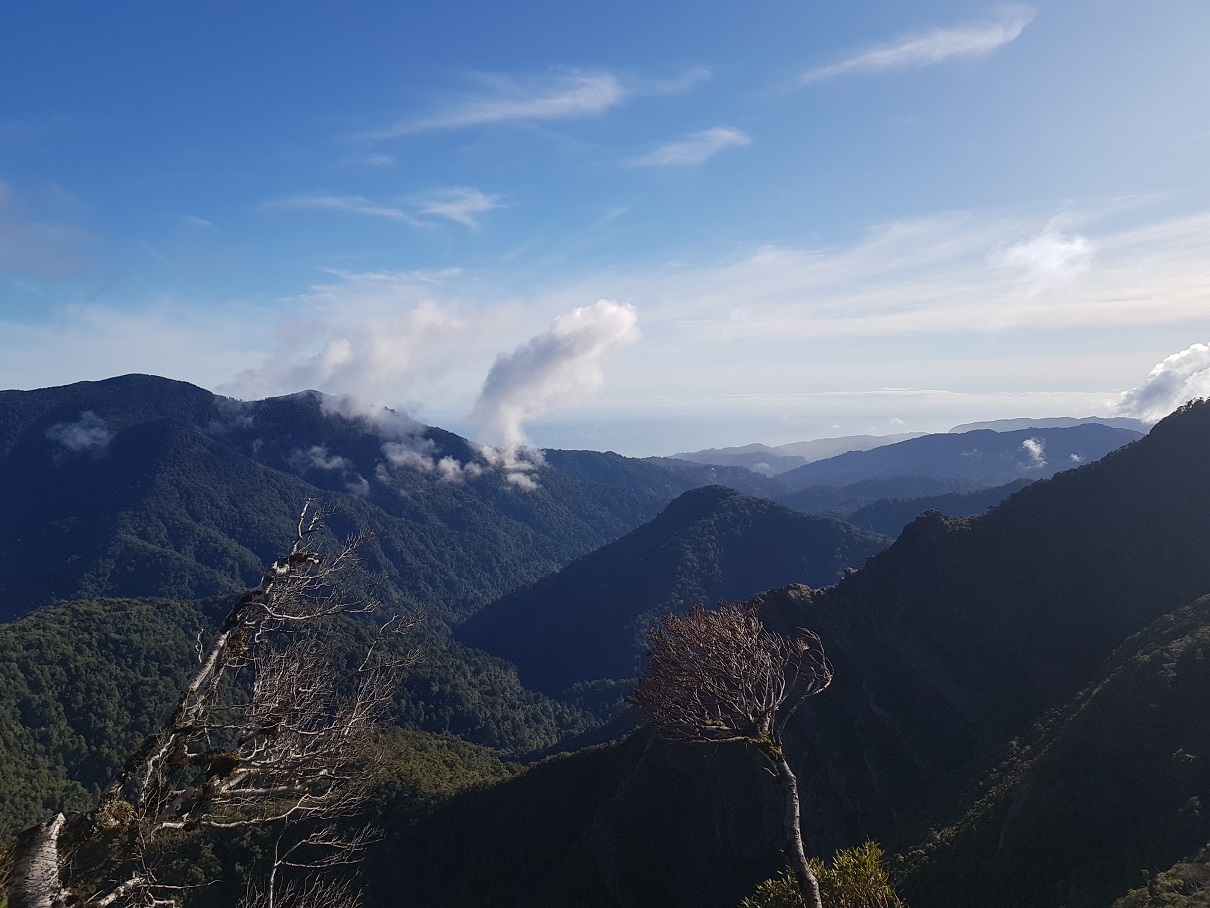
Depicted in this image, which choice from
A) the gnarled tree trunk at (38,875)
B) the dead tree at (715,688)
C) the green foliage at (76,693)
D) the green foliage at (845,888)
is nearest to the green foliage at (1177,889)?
the green foliage at (845,888)

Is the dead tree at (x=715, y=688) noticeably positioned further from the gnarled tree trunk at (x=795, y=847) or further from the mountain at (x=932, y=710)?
the mountain at (x=932, y=710)

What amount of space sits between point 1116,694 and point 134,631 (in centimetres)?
15259

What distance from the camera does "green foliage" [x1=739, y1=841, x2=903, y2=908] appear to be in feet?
48.3

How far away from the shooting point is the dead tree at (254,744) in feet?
33.9

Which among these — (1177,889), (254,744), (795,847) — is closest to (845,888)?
(795,847)

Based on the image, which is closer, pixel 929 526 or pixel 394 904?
pixel 394 904

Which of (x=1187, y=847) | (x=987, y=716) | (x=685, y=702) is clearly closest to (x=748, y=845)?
(x=987, y=716)

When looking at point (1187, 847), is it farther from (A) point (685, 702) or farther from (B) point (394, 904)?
(B) point (394, 904)

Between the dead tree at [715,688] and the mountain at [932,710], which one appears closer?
the dead tree at [715,688]

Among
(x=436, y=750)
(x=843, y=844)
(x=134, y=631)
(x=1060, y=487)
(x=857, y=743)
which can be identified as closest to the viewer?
(x=843, y=844)

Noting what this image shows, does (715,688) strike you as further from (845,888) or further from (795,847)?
(845,888)

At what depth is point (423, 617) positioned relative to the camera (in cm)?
1513

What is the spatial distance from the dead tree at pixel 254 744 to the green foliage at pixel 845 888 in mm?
9427

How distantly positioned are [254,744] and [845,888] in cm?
1322
